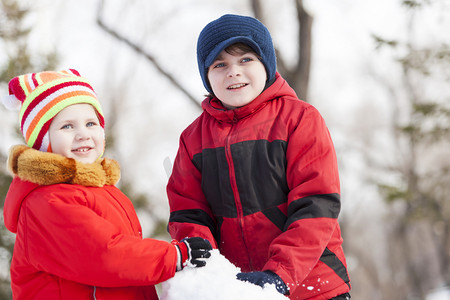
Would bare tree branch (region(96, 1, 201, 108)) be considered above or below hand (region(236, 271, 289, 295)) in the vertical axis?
above

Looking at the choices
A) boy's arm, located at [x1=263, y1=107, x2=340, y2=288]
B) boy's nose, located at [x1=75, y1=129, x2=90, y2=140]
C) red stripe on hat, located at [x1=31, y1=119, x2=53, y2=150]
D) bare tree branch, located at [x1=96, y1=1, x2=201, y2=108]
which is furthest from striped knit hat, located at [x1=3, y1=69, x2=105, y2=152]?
bare tree branch, located at [x1=96, y1=1, x2=201, y2=108]

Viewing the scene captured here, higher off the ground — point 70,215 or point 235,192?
point 235,192

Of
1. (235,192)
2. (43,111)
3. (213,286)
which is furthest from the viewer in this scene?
(235,192)

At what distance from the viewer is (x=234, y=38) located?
225 cm

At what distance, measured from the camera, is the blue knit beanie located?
2.29 metres

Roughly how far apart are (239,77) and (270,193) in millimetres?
569

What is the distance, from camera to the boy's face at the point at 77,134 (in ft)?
7.17

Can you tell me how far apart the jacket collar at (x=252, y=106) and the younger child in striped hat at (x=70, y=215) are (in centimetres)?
58

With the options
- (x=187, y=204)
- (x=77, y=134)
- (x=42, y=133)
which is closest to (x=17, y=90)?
(x=42, y=133)

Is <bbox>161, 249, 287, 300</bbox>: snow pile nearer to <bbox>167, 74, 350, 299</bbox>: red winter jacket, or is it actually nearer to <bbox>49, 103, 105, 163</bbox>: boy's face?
<bbox>167, 74, 350, 299</bbox>: red winter jacket

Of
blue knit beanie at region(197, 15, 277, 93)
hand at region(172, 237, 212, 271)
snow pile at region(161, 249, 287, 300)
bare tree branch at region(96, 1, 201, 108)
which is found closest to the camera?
snow pile at region(161, 249, 287, 300)

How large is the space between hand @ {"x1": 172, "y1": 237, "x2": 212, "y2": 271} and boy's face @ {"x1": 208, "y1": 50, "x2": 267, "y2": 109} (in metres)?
0.69

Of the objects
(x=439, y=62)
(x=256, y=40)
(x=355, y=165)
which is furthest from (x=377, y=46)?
(x=355, y=165)

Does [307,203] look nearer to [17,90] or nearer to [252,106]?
[252,106]
